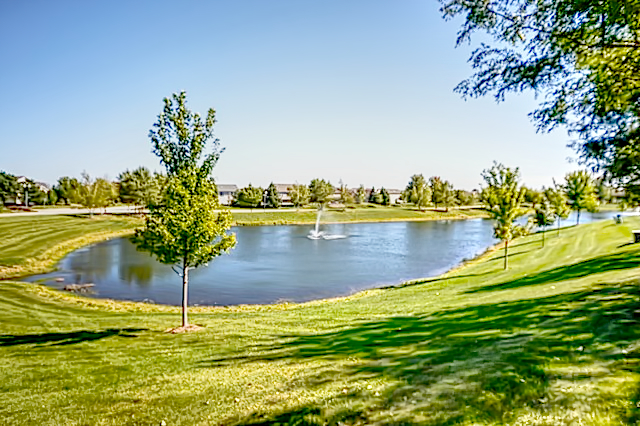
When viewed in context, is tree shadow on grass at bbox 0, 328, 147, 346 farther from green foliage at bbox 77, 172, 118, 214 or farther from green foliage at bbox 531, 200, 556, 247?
green foliage at bbox 77, 172, 118, 214

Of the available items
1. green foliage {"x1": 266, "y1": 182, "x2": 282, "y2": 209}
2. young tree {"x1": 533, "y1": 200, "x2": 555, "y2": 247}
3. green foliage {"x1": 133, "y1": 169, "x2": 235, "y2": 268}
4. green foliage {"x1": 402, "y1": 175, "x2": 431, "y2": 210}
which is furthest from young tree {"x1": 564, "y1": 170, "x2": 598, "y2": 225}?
green foliage {"x1": 266, "y1": 182, "x2": 282, "y2": 209}

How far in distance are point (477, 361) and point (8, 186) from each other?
8641cm

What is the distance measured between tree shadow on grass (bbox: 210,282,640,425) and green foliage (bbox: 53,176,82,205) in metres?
74.3

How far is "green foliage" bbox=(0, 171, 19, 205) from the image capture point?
7119 cm

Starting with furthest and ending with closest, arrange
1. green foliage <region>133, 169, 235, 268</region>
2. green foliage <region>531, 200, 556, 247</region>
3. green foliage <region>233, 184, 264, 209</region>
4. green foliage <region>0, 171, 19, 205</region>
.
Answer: green foliage <region>233, 184, 264, 209</region> < green foliage <region>0, 171, 19, 205</region> < green foliage <region>531, 200, 556, 247</region> < green foliage <region>133, 169, 235, 268</region>

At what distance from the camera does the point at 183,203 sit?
477 inches

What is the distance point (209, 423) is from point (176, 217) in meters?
7.55

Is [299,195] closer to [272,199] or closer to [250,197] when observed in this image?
[272,199]

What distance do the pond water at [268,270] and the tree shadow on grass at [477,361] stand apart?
463 inches

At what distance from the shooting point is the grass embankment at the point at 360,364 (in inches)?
193

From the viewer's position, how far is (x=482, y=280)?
1828 cm

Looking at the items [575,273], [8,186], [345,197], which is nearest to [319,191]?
[345,197]

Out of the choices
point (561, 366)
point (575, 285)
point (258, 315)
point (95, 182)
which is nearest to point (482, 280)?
point (575, 285)

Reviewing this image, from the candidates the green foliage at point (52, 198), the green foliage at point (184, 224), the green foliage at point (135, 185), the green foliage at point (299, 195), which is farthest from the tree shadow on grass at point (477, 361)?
the green foliage at point (52, 198)
